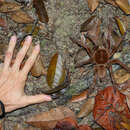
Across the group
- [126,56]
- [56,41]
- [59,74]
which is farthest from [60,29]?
[126,56]

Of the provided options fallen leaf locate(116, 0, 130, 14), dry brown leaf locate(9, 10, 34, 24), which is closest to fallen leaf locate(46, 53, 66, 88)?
dry brown leaf locate(9, 10, 34, 24)

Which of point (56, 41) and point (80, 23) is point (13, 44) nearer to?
point (56, 41)

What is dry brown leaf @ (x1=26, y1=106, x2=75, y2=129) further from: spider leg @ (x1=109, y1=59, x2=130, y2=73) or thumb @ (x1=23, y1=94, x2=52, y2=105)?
spider leg @ (x1=109, y1=59, x2=130, y2=73)

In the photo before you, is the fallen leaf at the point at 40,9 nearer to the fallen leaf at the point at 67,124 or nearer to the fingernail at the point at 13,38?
the fingernail at the point at 13,38

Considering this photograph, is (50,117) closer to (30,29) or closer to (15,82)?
(15,82)

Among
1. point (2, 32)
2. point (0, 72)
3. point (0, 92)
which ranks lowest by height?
point (0, 92)

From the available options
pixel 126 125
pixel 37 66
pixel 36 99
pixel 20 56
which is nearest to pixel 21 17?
pixel 20 56

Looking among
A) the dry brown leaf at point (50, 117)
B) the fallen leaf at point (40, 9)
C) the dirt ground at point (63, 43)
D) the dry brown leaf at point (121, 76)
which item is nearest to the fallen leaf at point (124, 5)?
the dirt ground at point (63, 43)
